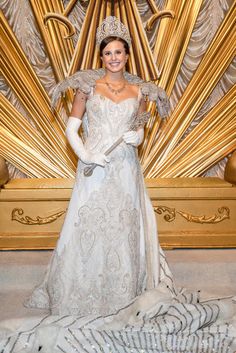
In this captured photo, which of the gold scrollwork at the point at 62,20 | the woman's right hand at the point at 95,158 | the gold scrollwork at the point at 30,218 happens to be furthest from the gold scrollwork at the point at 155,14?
the woman's right hand at the point at 95,158

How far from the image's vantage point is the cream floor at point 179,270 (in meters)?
3.46

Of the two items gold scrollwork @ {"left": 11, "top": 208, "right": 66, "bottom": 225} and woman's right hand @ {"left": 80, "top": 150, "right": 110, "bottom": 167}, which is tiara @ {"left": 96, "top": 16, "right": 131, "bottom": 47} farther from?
gold scrollwork @ {"left": 11, "top": 208, "right": 66, "bottom": 225}

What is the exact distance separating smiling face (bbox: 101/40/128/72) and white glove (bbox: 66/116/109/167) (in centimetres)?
29

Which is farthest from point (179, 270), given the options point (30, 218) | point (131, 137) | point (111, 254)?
point (131, 137)

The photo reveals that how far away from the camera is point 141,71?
14.7 feet

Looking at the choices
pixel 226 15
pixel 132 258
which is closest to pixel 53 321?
pixel 132 258

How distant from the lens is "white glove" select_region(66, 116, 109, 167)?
2818mm

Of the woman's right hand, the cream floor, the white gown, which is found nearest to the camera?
the white gown

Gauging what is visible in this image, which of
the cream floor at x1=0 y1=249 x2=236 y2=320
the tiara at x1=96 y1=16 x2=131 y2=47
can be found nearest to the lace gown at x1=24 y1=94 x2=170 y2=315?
the tiara at x1=96 y1=16 x2=131 y2=47

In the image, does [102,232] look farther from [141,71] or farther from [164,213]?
[141,71]

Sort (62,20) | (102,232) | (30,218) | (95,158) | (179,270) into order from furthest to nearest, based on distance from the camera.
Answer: (62,20), (30,218), (179,270), (102,232), (95,158)

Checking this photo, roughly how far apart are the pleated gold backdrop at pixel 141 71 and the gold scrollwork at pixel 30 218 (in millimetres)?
483

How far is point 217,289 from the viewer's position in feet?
11.4

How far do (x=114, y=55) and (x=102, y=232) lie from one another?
812 millimetres
